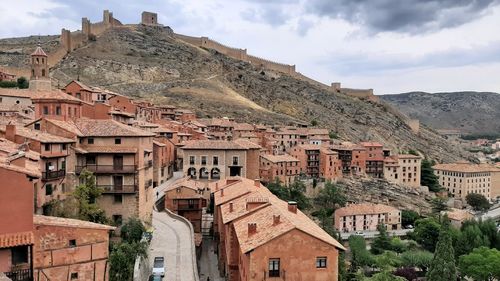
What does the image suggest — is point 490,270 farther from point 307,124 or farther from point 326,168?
point 307,124

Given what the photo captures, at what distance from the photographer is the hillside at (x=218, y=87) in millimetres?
122625

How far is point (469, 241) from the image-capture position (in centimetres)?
7538

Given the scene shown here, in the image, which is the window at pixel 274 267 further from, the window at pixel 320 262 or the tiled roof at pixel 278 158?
the tiled roof at pixel 278 158

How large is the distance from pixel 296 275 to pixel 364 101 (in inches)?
5896

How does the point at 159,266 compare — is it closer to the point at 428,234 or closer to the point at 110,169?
the point at 110,169

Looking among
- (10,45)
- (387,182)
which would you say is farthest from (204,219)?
(10,45)

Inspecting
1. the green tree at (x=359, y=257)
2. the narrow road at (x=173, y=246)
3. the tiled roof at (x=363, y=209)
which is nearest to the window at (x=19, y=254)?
the narrow road at (x=173, y=246)

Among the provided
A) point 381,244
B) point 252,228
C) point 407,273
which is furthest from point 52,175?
point 381,244

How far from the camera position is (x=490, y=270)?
62.2 meters

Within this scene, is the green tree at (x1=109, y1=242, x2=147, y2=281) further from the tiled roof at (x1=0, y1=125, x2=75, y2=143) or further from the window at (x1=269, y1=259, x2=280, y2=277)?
the tiled roof at (x1=0, y1=125, x2=75, y2=143)

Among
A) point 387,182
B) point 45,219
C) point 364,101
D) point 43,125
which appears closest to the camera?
point 45,219

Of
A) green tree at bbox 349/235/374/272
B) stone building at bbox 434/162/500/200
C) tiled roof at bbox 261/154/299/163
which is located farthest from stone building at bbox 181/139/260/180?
stone building at bbox 434/162/500/200

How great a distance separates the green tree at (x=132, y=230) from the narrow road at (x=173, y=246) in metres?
1.49

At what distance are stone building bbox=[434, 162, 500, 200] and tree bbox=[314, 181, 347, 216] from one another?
44104 millimetres
